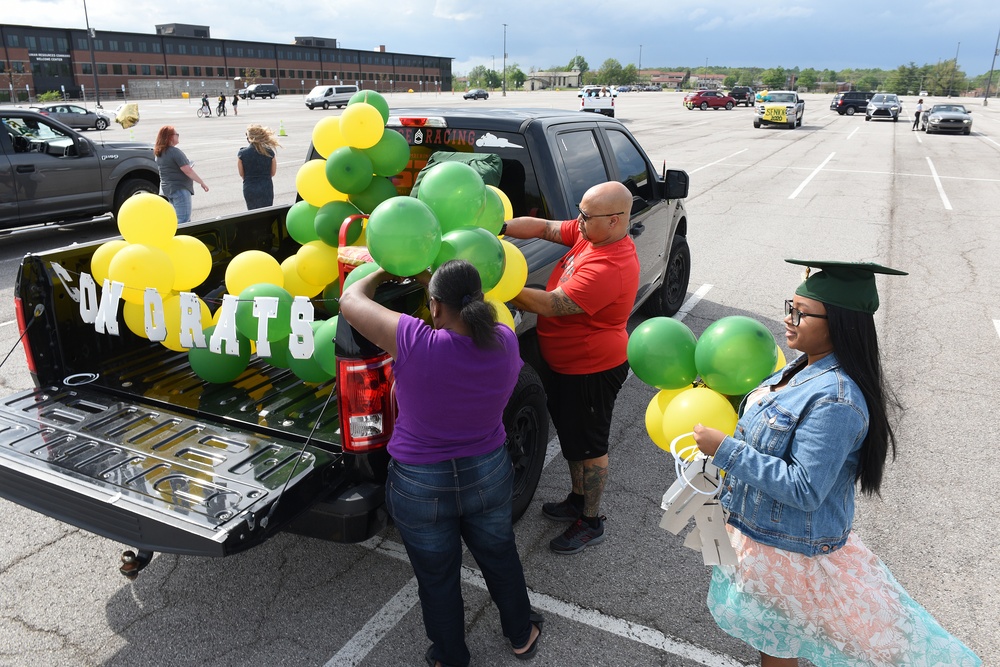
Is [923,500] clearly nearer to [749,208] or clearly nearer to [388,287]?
[388,287]

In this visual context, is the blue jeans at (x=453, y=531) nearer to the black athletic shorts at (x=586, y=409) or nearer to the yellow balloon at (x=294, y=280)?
the black athletic shorts at (x=586, y=409)

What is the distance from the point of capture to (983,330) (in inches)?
280

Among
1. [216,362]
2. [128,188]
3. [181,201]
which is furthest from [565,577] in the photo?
[128,188]

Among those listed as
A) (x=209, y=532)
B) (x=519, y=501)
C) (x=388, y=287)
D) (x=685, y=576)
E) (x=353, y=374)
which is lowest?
(x=685, y=576)

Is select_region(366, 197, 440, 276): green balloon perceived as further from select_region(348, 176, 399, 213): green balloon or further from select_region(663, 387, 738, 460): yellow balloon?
select_region(348, 176, 399, 213): green balloon

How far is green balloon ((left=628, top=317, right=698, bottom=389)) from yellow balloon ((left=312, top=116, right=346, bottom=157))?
7.91 feet

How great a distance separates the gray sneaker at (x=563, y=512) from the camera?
387 centimetres

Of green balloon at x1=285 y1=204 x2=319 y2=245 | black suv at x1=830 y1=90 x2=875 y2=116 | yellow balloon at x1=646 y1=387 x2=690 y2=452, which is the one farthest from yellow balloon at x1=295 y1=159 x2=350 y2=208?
black suv at x1=830 y1=90 x2=875 y2=116

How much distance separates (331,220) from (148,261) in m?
1.12

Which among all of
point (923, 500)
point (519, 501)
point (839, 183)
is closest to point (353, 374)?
point (519, 501)

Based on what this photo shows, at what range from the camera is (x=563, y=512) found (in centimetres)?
389

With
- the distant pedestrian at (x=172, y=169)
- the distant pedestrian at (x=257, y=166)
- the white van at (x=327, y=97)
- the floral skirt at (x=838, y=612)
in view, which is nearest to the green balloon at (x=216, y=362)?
the floral skirt at (x=838, y=612)

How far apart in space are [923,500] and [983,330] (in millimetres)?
3857

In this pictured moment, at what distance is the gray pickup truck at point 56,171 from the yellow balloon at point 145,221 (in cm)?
726
